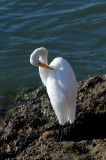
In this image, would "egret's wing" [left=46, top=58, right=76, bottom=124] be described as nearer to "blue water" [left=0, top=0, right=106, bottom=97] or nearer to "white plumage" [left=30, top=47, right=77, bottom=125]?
"white plumage" [left=30, top=47, right=77, bottom=125]

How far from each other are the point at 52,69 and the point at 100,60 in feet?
14.9

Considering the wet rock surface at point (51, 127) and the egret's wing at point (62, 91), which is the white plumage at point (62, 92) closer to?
the egret's wing at point (62, 91)

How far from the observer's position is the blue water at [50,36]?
970 centimetres

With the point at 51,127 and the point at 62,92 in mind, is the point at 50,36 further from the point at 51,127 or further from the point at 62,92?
the point at 62,92

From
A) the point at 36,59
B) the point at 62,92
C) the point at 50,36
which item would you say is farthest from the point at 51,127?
the point at 50,36

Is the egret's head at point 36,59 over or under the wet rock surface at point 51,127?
over

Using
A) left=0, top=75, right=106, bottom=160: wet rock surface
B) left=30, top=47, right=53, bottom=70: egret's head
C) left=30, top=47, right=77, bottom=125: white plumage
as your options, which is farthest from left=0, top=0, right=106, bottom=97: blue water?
left=30, top=47, right=77, bottom=125: white plumage

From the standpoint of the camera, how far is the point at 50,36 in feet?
37.6

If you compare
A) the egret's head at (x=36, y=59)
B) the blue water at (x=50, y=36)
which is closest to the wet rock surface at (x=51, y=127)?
the egret's head at (x=36, y=59)

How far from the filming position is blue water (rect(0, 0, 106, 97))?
382 inches

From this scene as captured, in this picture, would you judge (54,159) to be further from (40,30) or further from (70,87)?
(40,30)

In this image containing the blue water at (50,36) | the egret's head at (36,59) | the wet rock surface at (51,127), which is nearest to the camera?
the wet rock surface at (51,127)

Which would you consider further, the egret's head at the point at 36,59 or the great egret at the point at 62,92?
the egret's head at the point at 36,59

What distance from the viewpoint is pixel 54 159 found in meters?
4.28
